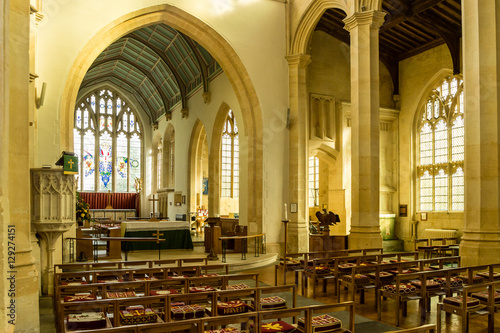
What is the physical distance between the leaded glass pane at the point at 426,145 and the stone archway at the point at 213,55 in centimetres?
593

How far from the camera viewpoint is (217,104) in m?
16.3

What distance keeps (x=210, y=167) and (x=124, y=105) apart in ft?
32.4

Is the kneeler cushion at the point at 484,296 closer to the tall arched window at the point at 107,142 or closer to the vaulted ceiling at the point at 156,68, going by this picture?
the vaulted ceiling at the point at 156,68

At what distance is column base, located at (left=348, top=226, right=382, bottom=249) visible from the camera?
31.2ft

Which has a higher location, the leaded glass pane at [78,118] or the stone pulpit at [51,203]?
the leaded glass pane at [78,118]

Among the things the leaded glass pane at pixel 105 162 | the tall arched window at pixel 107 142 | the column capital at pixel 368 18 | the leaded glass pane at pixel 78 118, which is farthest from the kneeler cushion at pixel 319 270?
the leaded glass pane at pixel 78 118

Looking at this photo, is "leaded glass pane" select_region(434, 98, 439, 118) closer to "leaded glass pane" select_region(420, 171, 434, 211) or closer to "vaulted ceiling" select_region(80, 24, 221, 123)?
"leaded glass pane" select_region(420, 171, 434, 211)

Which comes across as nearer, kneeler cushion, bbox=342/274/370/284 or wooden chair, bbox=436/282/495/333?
wooden chair, bbox=436/282/495/333

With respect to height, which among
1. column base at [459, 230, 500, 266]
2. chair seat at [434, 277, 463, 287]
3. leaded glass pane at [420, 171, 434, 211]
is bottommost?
chair seat at [434, 277, 463, 287]

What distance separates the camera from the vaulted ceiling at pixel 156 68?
54.4 ft

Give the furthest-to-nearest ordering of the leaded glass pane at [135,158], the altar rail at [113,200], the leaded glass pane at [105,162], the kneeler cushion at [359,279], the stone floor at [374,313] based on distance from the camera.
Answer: the leaded glass pane at [135,158], the leaded glass pane at [105,162], the altar rail at [113,200], the kneeler cushion at [359,279], the stone floor at [374,313]

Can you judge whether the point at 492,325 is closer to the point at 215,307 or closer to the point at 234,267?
the point at 215,307

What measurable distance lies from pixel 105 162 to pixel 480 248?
2018cm

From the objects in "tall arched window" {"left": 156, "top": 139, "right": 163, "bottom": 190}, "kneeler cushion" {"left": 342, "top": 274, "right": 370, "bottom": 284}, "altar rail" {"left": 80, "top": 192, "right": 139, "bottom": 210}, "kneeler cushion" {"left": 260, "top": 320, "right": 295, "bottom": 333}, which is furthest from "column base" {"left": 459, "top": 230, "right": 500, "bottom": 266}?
"altar rail" {"left": 80, "top": 192, "right": 139, "bottom": 210}
